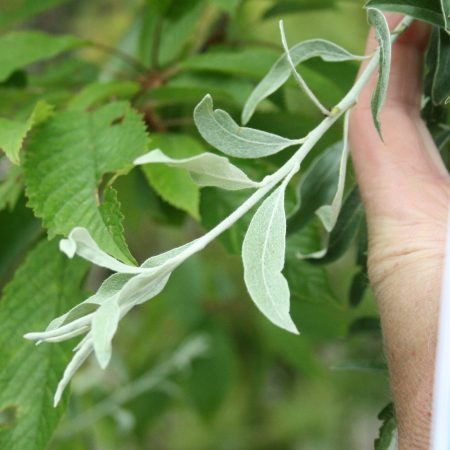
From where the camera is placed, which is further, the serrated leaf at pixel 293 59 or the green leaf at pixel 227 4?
the green leaf at pixel 227 4

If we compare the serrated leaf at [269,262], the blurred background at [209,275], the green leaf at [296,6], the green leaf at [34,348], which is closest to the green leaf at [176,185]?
the blurred background at [209,275]

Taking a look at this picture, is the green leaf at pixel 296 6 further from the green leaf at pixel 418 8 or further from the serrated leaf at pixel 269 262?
the serrated leaf at pixel 269 262

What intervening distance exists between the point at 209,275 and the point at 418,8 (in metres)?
1.25

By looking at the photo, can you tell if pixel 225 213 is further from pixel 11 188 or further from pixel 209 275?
pixel 209 275

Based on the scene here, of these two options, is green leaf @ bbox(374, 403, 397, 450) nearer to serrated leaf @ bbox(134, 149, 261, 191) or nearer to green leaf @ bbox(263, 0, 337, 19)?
serrated leaf @ bbox(134, 149, 261, 191)

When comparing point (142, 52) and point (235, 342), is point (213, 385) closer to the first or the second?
point (235, 342)

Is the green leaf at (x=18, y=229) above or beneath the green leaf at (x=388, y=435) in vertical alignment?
beneath

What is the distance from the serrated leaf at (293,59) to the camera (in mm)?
661

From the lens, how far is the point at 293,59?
2.19 ft

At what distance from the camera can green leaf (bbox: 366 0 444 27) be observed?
62 cm

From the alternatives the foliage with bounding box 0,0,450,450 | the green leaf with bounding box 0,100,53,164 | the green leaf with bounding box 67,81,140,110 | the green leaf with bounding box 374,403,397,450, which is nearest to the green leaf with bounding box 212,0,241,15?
the foliage with bounding box 0,0,450,450

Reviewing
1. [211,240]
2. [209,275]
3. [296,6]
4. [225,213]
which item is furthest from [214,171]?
[209,275]

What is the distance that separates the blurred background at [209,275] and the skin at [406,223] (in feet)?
0.46

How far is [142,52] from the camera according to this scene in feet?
3.43
